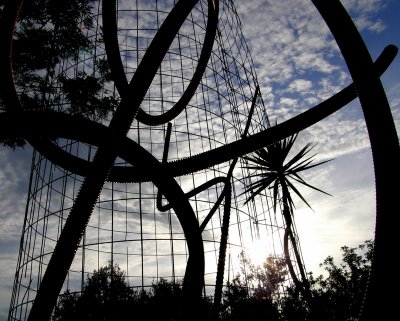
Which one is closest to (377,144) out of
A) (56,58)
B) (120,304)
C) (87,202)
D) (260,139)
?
(260,139)

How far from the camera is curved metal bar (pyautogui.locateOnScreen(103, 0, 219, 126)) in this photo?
1813mm

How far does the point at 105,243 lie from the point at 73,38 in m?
6.69

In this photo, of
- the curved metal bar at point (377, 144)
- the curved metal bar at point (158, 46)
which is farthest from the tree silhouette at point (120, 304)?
the curved metal bar at point (377, 144)

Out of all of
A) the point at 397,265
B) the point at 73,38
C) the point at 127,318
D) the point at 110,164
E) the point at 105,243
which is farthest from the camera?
the point at 73,38

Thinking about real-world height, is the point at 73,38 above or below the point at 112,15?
above

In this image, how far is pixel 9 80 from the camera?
101 inches

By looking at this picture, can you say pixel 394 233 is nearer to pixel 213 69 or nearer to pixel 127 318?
pixel 127 318

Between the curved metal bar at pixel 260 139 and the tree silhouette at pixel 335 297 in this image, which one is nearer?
the curved metal bar at pixel 260 139

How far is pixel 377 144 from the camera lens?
4.85 feet

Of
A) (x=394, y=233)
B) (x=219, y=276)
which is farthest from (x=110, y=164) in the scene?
(x=219, y=276)

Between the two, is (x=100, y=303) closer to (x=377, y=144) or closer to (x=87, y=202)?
(x=87, y=202)

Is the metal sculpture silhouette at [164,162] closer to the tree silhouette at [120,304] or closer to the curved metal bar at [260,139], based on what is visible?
the curved metal bar at [260,139]

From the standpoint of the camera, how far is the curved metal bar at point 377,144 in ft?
3.81

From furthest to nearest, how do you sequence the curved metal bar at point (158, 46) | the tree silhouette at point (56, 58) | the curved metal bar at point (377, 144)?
1. the tree silhouette at point (56, 58)
2. the curved metal bar at point (158, 46)
3. the curved metal bar at point (377, 144)
